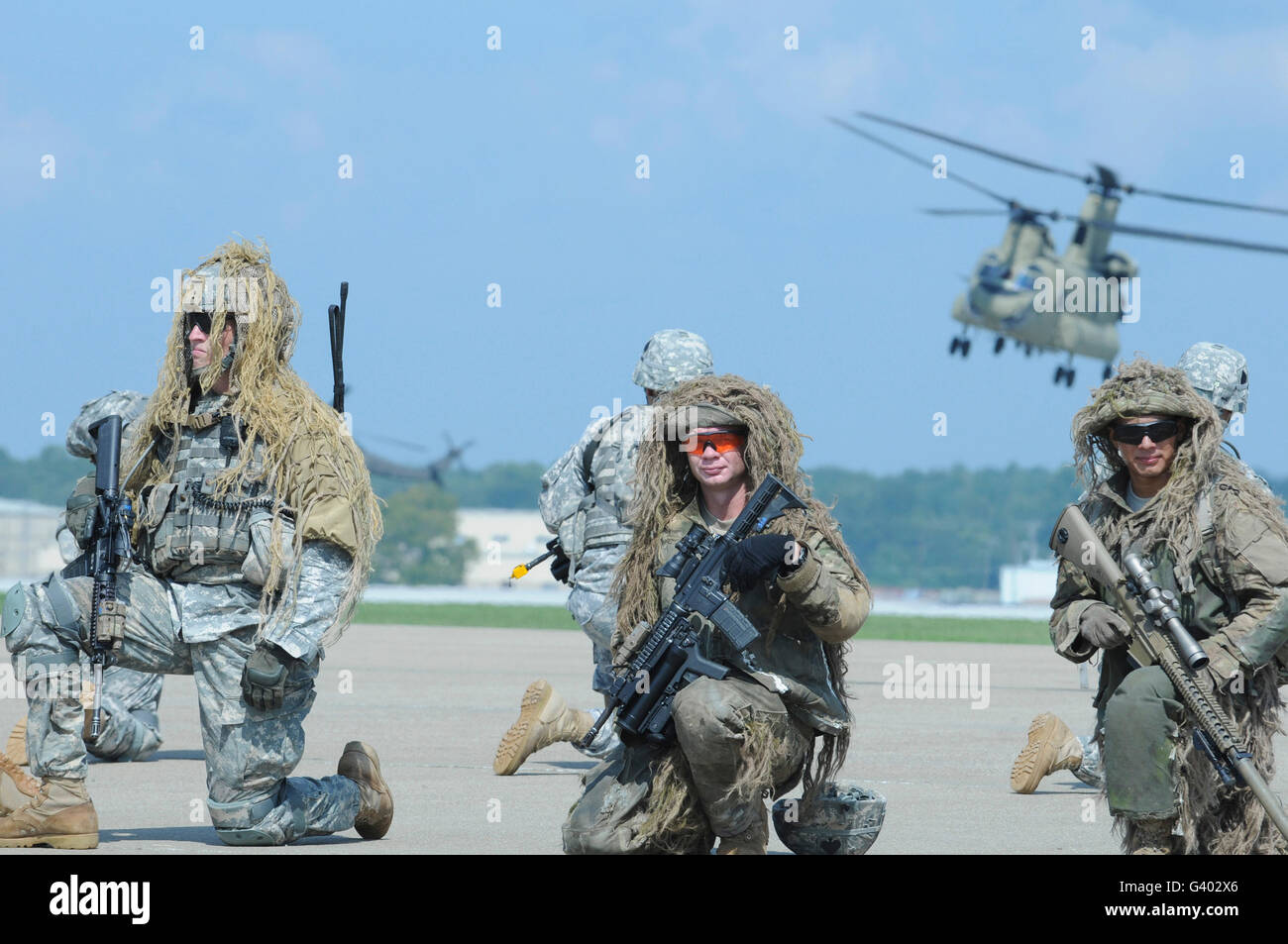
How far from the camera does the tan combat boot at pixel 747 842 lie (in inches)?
249

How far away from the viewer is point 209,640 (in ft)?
23.6

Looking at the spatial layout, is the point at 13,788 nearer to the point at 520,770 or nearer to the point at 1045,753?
the point at 520,770

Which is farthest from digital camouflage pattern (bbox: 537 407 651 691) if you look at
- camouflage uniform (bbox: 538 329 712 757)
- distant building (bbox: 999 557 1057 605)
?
distant building (bbox: 999 557 1057 605)

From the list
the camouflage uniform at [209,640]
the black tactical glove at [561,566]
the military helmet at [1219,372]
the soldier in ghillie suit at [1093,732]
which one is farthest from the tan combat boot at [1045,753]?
the camouflage uniform at [209,640]

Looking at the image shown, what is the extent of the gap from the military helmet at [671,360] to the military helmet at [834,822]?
2840mm

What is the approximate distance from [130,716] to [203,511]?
328 centimetres

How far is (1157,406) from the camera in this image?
658 cm

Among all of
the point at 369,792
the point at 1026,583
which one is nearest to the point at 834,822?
the point at 369,792

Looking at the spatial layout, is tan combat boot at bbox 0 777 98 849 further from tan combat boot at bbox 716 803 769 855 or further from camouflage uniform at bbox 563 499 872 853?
tan combat boot at bbox 716 803 769 855

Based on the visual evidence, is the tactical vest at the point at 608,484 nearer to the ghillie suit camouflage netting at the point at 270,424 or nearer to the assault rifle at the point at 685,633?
the ghillie suit camouflage netting at the point at 270,424

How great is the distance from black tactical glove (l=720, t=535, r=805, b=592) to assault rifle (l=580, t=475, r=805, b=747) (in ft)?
0.40

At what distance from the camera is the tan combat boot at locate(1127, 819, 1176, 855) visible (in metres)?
6.27
